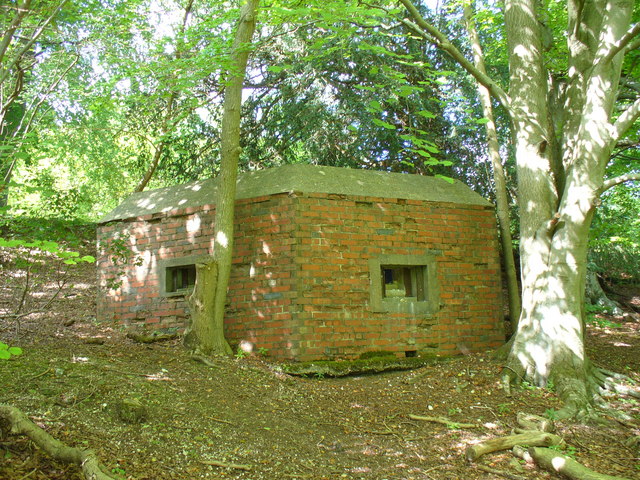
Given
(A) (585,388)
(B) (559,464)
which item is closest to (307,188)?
(A) (585,388)

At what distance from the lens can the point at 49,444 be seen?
3842 mm

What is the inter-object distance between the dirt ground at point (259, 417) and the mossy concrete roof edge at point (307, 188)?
8.12 ft

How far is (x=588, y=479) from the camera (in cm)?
434

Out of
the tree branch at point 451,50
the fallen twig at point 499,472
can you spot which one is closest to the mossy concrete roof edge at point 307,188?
the tree branch at point 451,50

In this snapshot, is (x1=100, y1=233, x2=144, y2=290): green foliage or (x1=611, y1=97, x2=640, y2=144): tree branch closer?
(x1=611, y1=97, x2=640, y2=144): tree branch

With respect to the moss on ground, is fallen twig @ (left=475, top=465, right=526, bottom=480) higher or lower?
lower

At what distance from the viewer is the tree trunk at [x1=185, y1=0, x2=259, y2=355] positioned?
288 inches

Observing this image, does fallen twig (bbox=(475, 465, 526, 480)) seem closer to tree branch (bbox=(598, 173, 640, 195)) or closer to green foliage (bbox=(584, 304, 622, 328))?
tree branch (bbox=(598, 173, 640, 195))

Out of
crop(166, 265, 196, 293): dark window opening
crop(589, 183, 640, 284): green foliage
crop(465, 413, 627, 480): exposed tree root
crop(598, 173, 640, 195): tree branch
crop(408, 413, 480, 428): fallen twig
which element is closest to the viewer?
crop(465, 413, 627, 480): exposed tree root

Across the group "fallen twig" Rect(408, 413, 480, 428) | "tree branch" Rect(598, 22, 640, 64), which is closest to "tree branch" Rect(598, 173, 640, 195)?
"tree branch" Rect(598, 22, 640, 64)

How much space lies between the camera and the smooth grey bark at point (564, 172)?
646 centimetres

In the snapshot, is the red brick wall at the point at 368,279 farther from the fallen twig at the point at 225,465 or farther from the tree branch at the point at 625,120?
the fallen twig at the point at 225,465

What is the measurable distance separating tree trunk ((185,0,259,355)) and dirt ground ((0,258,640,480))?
0.40 metres

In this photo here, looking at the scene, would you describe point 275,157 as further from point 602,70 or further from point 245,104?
point 602,70
